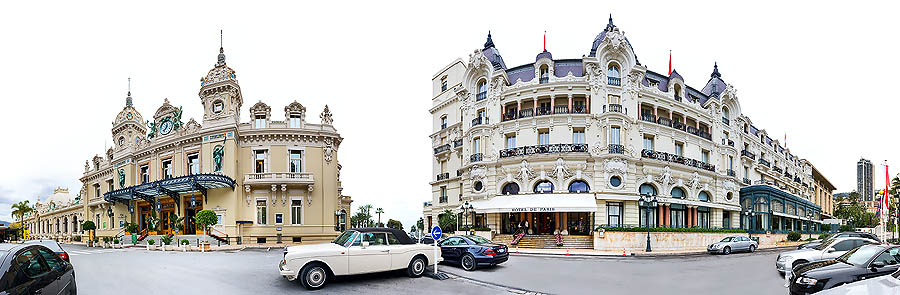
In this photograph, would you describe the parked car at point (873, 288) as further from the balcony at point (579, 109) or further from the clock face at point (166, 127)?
the clock face at point (166, 127)

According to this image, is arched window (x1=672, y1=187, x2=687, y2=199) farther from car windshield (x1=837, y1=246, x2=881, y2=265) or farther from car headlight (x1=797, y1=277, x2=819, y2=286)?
car headlight (x1=797, y1=277, x2=819, y2=286)

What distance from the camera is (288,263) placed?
1134 cm

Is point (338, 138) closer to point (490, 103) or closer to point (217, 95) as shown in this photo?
point (217, 95)

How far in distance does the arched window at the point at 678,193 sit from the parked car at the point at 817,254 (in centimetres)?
2049

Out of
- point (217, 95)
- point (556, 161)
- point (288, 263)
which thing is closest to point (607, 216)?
point (556, 161)

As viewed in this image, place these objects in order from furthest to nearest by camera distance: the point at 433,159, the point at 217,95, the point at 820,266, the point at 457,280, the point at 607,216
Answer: the point at 433,159 < the point at 217,95 < the point at 607,216 < the point at 457,280 < the point at 820,266

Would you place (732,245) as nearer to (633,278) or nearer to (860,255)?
(633,278)

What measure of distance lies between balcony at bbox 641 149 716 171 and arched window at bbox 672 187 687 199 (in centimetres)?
215

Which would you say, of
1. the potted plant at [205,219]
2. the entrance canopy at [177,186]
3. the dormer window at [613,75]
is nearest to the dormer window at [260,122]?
the entrance canopy at [177,186]

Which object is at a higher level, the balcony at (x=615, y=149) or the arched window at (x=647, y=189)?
the balcony at (x=615, y=149)

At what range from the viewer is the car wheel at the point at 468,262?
1630 centimetres

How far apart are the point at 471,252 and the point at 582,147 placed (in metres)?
19.8

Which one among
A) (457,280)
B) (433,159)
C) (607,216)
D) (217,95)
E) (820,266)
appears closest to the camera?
(820,266)

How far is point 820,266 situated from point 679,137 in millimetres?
29214
